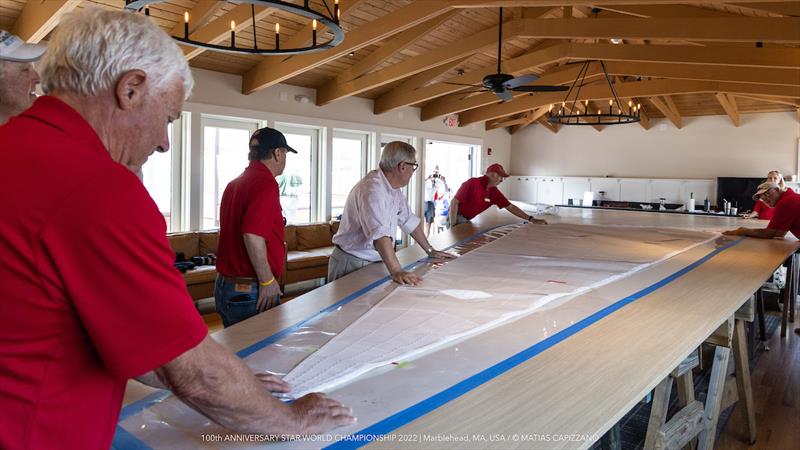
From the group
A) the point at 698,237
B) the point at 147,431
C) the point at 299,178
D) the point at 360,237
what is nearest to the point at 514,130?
the point at 299,178

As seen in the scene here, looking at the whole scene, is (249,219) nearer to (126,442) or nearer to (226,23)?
(126,442)

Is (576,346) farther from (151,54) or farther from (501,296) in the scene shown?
(151,54)

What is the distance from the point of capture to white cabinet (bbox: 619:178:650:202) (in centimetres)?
1214

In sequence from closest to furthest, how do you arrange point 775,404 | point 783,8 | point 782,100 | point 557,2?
point 775,404
point 557,2
point 783,8
point 782,100

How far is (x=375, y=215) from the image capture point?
2.54m

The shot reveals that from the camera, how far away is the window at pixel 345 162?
9.32 meters

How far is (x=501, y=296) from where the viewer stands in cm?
190

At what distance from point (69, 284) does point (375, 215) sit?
1899 mm

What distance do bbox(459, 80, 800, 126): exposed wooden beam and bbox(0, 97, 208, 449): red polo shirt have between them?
9.07m

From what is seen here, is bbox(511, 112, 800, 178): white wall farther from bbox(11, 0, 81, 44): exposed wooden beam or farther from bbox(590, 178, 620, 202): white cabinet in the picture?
bbox(11, 0, 81, 44): exposed wooden beam

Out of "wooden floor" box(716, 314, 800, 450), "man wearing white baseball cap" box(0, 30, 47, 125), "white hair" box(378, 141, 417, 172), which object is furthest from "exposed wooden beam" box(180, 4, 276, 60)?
"wooden floor" box(716, 314, 800, 450)

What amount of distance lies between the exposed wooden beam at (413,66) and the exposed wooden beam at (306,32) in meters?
1.47

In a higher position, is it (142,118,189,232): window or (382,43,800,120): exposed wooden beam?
(382,43,800,120): exposed wooden beam

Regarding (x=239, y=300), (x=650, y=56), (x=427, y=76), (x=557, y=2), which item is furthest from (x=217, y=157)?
(x=650, y=56)
